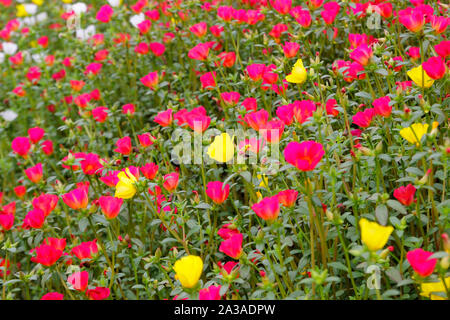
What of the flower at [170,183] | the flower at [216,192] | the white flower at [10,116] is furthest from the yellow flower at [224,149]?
the white flower at [10,116]

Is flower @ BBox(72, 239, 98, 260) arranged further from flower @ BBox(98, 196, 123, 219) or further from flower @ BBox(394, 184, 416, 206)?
flower @ BBox(394, 184, 416, 206)

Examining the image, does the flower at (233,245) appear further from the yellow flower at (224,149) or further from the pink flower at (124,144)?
the pink flower at (124,144)

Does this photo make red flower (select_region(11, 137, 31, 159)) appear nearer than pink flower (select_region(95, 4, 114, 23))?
Yes

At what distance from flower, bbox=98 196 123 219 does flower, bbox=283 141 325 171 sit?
1.91 feet

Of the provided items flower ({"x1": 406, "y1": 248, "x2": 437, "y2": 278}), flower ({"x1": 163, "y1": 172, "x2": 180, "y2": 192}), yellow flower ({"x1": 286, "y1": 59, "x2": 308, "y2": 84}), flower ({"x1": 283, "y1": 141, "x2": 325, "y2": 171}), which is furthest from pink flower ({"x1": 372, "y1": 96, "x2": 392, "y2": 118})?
flower ({"x1": 163, "y1": 172, "x2": 180, "y2": 192})

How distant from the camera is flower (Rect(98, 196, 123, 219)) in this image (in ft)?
4.73

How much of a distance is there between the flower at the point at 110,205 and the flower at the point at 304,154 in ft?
1.91

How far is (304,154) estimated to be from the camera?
1.16m

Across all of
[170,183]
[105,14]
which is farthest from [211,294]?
[105,14]
